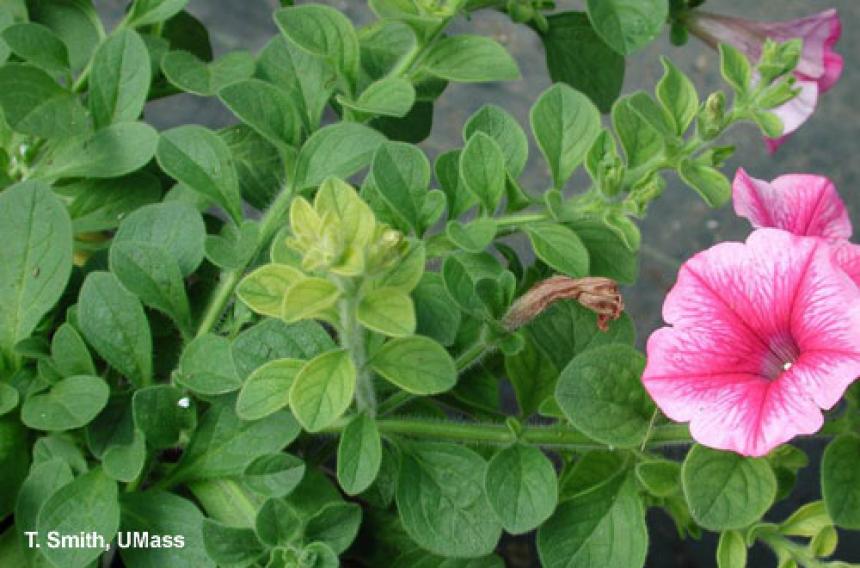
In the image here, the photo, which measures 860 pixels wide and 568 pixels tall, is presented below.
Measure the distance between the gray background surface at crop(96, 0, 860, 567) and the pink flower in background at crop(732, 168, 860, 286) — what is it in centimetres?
84

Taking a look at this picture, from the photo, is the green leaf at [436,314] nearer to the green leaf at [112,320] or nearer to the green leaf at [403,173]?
the green leaf at [403,173]

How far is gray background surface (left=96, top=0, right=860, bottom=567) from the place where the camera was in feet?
5.20

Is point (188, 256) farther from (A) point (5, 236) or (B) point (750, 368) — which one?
(B) point (750, 368)

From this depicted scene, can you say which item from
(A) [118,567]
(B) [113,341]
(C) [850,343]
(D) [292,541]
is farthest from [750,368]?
(A) [118,567]

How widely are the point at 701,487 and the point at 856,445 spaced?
0.11 meters

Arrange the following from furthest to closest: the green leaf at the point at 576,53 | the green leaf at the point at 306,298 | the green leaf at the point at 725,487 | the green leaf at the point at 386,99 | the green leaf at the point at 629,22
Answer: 1. the green leaf at the point at 576,53
2. the green leaf at the point at 629,22
3. the green leaf at the point at 386,99
4. the green leaf at the point at 725,487
5. the green leaf at the point at 306,298

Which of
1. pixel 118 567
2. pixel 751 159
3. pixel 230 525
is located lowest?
pixel 751 159

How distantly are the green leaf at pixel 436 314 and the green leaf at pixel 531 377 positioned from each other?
96 mm

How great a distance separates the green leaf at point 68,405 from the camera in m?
0.66

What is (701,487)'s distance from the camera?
24.8 inches

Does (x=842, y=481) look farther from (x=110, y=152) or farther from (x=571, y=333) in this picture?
(x=110, y=152)

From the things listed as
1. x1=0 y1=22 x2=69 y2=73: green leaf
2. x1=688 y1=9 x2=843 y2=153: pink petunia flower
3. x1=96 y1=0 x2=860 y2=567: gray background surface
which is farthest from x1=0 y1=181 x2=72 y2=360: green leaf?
x1=96 y1=0 x2=860 y2=567: gray background surface

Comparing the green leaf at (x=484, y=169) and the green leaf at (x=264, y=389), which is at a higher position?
the green leaf at (x=484, y=169)

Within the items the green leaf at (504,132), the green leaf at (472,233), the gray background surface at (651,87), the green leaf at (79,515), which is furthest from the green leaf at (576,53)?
the gray background surface at (651,87)
